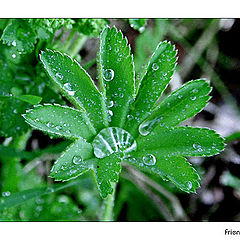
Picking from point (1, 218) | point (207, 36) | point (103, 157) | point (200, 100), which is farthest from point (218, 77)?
point (1, 218)

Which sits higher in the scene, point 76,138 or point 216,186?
point 76,138

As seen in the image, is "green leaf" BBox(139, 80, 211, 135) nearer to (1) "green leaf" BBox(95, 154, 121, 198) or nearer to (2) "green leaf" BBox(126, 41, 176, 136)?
(2) "green leaf" BBox(126, 41, 176, 136)

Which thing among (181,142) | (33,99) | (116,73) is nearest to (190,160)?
(181,142)

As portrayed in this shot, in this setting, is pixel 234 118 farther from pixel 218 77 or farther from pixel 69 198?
pixel 69 198

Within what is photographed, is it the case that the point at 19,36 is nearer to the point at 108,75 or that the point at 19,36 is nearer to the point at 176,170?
the point at 108,75

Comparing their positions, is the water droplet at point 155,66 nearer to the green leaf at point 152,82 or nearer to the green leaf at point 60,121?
the green leaf at point 152,82

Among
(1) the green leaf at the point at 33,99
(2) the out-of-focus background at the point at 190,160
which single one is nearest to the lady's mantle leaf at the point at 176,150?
(1) the green leaf at the point at 33,99
